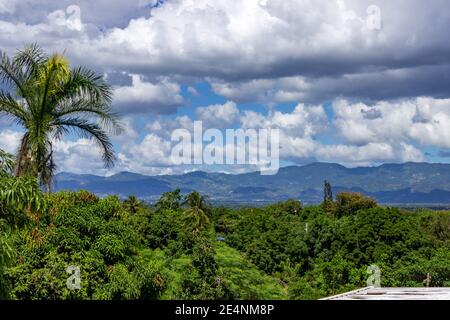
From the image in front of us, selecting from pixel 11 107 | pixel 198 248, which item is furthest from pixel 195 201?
pixel 11 107

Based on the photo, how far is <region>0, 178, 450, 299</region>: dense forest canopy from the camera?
44.4ft

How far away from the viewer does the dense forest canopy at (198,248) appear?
13539 mm

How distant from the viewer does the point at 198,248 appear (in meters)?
21.7

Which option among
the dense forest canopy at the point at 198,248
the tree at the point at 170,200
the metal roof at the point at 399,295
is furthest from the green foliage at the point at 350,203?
Answer: the metal roof at the point at 399,295

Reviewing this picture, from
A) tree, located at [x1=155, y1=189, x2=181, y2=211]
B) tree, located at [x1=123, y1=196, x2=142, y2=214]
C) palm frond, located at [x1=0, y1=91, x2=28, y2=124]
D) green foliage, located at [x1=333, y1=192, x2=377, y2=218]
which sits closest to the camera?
palm frond, located at [x1=0, y1=91, x2=28, y2=124]

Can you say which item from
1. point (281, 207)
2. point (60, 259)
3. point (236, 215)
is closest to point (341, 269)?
point (236, 215)

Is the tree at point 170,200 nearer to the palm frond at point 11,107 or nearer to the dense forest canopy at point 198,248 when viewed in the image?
the dense forest canopy at point 198,248

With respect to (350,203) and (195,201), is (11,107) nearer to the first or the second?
(195,201)

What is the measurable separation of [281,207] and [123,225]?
4685 cm

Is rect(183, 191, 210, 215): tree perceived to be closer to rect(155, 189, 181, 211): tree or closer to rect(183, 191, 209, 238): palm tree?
rect(183, 191, 209, 238): palm tree

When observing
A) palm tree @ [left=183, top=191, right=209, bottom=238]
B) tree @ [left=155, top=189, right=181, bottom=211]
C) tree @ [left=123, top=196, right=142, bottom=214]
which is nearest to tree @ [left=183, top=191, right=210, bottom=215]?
palm tree @ [left=183, top=191, right=209, bottom=238]

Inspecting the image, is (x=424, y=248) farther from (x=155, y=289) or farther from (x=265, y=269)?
(x=155, y=289)
